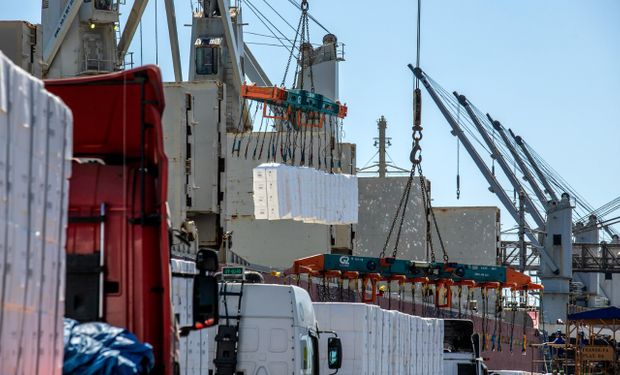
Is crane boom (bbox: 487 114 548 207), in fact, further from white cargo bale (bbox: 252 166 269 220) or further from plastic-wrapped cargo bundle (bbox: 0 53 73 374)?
plastic-wrapped cargo bundle (bbox: 0 53 73 374)

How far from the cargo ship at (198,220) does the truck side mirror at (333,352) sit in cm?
3

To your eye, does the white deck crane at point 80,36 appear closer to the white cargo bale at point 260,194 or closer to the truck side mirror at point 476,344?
the white cargo bale at point 260,194

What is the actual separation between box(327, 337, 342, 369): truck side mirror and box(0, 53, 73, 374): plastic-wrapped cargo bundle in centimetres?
1121

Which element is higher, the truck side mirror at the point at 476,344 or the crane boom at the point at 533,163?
the crane boom at the point at 533,163

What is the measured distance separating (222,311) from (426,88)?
7304cm

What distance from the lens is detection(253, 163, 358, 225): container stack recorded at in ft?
151

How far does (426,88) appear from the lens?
291 ft

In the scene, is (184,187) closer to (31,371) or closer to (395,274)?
(395,274)

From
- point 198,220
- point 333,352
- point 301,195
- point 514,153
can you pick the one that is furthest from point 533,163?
point 333,352

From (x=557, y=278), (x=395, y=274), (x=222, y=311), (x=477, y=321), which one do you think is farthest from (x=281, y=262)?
(x=222, y=311)

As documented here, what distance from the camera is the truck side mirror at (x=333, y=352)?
61.8 feet

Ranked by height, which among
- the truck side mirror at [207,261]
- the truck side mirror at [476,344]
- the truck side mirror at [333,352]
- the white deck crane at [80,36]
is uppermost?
the white deck crane at [80,36]

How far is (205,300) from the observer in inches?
404

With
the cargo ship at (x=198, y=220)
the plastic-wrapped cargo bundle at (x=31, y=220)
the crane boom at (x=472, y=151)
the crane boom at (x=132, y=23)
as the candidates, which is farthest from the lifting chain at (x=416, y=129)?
the crane boom at (x=472, y=151)
